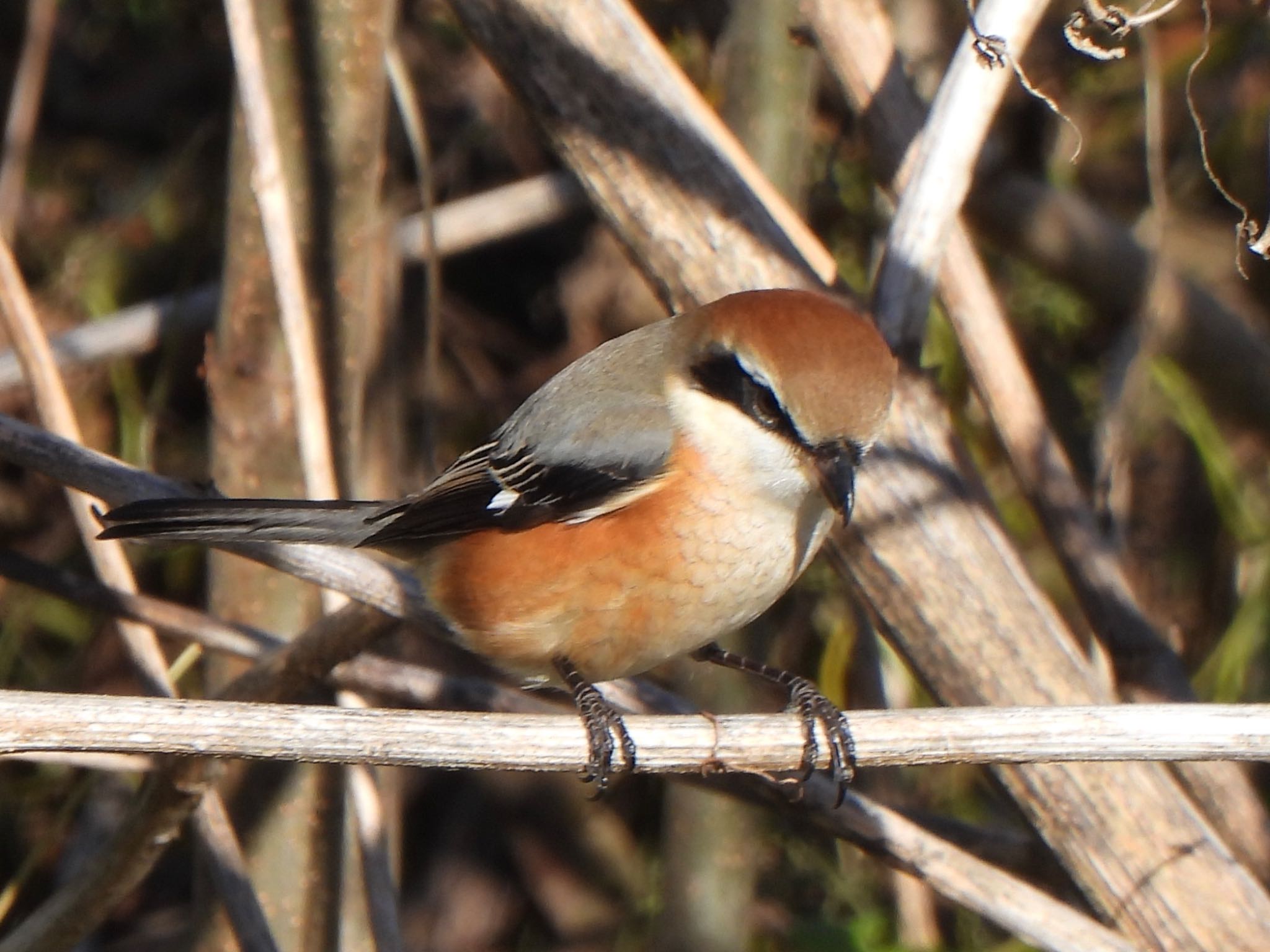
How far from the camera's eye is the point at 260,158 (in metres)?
2.49

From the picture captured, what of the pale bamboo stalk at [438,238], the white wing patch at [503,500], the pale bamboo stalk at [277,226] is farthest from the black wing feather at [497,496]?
the pale bamboo stalk at [438,238]

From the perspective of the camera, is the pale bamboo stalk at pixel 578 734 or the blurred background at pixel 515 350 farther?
the blurred background at pixel 515 350

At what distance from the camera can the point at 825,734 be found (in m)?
2.39

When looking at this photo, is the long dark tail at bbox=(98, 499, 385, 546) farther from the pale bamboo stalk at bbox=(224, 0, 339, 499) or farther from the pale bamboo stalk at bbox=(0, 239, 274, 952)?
the pale bamboo stalk at bbox=(0, 239, 274, 952)

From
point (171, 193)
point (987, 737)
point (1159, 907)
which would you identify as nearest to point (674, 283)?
point (987, 737)

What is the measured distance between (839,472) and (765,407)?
222mm

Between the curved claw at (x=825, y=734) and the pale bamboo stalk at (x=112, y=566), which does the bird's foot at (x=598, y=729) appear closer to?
the curved claw at (x=825, y=734)

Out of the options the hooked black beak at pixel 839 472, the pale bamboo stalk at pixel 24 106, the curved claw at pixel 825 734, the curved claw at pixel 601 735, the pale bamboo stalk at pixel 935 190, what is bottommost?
the curved claw at pixel 825 734

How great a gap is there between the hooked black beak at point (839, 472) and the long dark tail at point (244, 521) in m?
0.87

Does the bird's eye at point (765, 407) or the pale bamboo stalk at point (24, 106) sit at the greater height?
the pale bamboo stalk at point (24, 106)

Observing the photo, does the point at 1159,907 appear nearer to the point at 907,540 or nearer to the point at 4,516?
the point at 907,540

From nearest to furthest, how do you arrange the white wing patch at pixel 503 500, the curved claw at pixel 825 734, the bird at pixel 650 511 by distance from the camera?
the curved claw at pixel 825 734 < the bird at pixel 650 511 < the white wing patch at pixel 503 500

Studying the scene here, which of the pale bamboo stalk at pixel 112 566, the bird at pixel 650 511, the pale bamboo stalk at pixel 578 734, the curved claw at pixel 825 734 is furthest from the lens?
the pale bamboo stalk at pixel 112 566

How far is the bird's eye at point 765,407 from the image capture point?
94.0 inches
